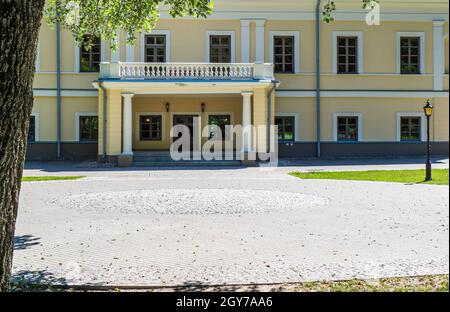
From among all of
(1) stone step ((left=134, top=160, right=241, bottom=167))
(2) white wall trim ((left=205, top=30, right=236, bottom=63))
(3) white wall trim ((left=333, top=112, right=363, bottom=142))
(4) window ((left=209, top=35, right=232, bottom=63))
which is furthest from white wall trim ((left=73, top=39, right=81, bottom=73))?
(3) white wall trim ((left=333, top=112, right=363, bottom=142))

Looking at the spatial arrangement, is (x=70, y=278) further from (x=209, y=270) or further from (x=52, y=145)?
(x=52, y=145)

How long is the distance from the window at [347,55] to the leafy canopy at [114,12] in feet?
57.5

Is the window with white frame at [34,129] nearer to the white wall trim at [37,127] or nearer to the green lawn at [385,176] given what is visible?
the white wall trim at [37,127]

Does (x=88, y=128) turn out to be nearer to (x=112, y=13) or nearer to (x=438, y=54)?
(x=112, y=13)

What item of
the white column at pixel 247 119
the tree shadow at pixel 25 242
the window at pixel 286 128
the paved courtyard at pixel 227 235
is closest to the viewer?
the paved courtyard at pixel 227 235

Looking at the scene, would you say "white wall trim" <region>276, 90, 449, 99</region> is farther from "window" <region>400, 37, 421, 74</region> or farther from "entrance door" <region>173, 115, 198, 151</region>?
"entrance door" <region>173, 115, 198, 151</region>

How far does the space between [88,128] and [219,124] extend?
Answer: 7.37 m

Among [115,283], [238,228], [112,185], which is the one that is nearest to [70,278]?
[115,283]

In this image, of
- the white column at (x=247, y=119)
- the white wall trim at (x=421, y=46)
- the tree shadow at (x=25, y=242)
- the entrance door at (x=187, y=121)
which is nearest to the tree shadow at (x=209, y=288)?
the tree shadow at (x=25, y=242)

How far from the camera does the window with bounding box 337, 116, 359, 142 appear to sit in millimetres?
24047

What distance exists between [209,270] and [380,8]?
77.8 ft

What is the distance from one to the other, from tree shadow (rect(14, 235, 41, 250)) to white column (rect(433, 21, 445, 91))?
79.3 ft

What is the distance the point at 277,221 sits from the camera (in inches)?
288

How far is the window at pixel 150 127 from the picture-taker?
23828 millimetres
